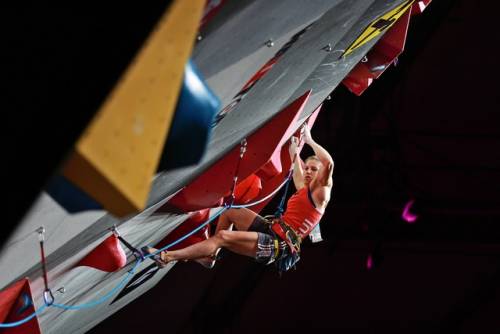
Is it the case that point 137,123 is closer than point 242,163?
Yes

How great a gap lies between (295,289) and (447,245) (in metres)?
1.58

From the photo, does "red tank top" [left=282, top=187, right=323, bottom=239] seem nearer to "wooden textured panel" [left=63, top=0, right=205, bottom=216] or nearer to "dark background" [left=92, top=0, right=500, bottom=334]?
"dark background" [left=92, top=0, right=500, bottom=334]

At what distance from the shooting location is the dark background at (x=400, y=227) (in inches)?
265

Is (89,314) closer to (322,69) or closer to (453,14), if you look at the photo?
(322,69)

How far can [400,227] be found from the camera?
291 inches

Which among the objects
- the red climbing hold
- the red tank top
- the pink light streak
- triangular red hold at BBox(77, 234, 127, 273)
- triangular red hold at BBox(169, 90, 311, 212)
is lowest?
the pink light streak

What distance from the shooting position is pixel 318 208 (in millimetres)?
4137

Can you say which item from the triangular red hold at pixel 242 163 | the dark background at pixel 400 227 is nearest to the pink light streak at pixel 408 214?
the dark background at pixel 400 227

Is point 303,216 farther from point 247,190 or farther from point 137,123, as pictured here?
point 137,123

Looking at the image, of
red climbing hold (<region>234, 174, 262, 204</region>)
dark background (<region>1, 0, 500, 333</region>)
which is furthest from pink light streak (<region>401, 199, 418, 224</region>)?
red climbing hold (<region>234, 174, 262, 204</region>)

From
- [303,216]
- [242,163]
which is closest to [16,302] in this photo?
[242,163]

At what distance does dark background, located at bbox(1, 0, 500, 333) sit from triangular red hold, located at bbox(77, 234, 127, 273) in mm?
3769

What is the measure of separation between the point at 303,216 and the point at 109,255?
1482 millimetres

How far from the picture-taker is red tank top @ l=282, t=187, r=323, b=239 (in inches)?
163
